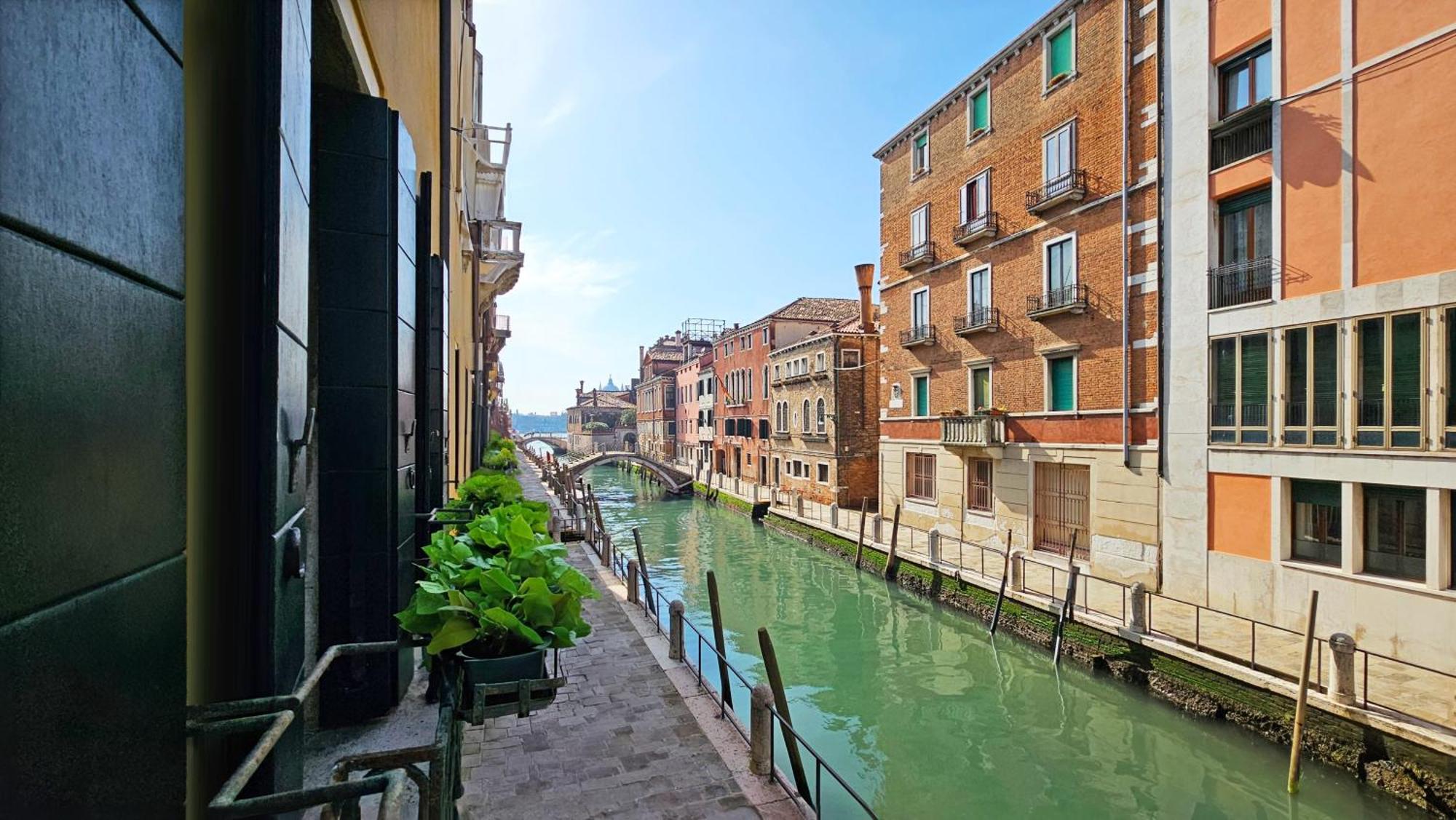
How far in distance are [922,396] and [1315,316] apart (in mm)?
10738

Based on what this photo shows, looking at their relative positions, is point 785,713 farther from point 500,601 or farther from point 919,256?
point 919,256

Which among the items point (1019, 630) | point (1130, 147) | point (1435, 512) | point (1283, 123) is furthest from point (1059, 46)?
point (1019, 630)

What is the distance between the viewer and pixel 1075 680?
1087cm

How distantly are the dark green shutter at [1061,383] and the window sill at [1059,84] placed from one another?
249 inches

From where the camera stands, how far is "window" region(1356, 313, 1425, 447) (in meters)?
8.79

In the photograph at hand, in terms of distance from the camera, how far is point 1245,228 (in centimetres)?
1138

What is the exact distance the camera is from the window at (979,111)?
57.3 ft

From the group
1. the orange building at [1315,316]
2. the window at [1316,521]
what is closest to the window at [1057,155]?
the orange building at [1315,316]

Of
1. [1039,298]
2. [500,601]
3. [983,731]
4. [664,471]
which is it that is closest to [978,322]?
[1039,298]

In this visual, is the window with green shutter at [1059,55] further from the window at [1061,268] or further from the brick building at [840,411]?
the brick building at [840,411]

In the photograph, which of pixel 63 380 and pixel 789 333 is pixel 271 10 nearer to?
pixel 63 380

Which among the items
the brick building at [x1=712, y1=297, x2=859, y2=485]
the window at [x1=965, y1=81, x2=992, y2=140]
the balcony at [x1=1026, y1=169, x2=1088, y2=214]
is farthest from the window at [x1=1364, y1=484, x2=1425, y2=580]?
the brick building at [x1=712, y1=297, x2=859, y2=485]

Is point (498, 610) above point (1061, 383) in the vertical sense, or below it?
below

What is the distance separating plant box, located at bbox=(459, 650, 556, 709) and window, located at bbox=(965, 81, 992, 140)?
18842mm
